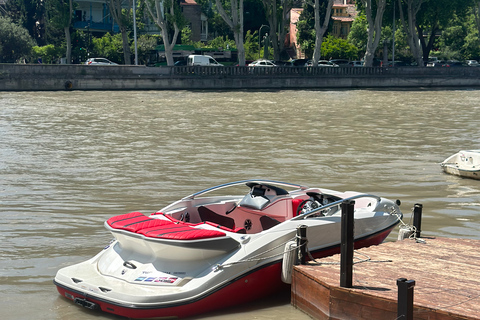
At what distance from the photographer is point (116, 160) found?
18641mm

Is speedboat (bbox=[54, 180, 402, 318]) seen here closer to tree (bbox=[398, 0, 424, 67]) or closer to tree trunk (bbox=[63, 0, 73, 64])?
tree trunk (bbox=[63, 0, 73, 64])

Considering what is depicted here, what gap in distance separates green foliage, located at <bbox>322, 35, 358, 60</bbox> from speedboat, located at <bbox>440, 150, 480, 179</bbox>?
51.2m

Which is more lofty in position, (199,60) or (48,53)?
(48,53)

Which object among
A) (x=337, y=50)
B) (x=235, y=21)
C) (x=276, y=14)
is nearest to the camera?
(x=235, y=21)

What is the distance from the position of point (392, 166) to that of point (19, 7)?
60379mm

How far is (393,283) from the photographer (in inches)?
266

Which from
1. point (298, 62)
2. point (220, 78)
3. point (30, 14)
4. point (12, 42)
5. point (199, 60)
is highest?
point (30, 14)

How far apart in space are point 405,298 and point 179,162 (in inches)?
506

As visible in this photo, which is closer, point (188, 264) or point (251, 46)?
point (188, 264)

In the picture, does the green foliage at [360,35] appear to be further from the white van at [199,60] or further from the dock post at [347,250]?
the dock post at [347,250]

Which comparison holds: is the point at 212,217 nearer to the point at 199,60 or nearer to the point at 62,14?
the point at 199,60

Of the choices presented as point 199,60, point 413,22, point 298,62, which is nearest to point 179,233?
point 199,60

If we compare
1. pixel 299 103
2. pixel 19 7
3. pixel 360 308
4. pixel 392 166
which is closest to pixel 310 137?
pixel 392 166

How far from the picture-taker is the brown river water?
9719mm
